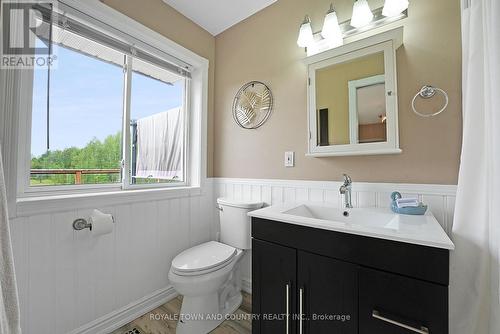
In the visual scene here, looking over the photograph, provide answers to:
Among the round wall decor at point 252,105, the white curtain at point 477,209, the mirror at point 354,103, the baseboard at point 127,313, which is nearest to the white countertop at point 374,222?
the white curtain at point 477,209

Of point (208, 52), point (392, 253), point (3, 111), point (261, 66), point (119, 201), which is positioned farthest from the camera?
point (208, 52)

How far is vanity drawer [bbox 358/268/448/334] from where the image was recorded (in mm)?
697

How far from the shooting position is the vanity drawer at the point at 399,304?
70 centimetres

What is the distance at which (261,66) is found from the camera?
1.77m

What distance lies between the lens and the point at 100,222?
4.04ft

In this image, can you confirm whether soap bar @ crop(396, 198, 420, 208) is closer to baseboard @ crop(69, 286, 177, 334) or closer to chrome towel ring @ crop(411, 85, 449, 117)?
chrome towel ring @ crop(411, 85, 449, 117)

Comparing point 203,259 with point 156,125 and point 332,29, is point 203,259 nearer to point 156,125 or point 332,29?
point 156,125

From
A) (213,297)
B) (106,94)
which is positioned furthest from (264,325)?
(106,94)

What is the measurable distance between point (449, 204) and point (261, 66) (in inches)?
61.0

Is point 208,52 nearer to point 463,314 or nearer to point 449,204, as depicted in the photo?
point 449,204

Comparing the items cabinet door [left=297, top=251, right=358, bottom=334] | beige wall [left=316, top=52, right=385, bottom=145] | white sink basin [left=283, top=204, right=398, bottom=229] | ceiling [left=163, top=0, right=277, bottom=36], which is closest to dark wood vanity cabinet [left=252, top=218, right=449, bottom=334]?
cabinet door [left=297, top=251, right=358, bottom=334]

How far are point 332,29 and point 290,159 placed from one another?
88 cm

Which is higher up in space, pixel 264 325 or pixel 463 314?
pixel 463 314

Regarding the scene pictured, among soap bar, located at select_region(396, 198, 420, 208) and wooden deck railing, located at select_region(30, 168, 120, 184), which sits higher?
wooden deck railing, located at select_region(30, 168, 120, 184)
